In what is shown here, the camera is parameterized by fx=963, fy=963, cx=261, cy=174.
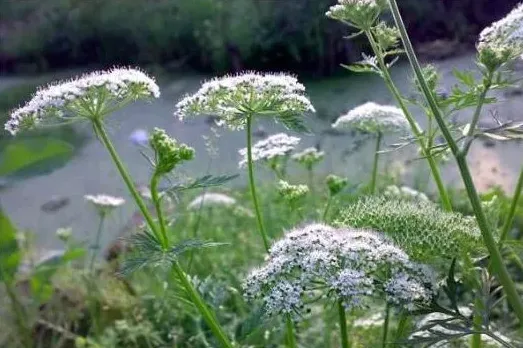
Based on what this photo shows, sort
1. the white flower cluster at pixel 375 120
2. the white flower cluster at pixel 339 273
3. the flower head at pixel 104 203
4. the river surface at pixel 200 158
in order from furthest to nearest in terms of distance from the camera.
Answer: the river surface at pixel 200 158 < the flower head at pixel 104 203 < the white flower cluster at pixel 375 120 < the white flower cluster at pixel 339 273

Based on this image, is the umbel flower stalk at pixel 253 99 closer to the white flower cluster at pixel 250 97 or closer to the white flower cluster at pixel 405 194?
the white flower cluster at pixel 250 97

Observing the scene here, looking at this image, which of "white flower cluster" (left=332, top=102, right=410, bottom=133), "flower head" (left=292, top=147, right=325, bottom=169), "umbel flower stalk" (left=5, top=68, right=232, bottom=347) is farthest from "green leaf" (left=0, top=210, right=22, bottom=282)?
"umbel flower stalk" (left=5, top=68, right=232, bottom=347)

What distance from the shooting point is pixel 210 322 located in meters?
1.15

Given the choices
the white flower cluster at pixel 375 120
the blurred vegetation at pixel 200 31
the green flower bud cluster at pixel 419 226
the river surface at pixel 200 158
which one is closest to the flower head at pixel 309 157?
the white flower cluster at pixel 375 120

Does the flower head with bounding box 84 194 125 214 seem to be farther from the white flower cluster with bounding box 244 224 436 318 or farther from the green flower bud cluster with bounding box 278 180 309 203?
the white flower cluster with bounding box 244 224 436 318

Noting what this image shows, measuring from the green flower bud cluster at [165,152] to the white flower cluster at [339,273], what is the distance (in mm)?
158

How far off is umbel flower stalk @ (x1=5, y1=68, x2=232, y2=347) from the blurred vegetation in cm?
308

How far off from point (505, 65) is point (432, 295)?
28 cm

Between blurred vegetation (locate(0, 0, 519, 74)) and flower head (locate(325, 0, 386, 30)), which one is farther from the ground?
flower head (locate(325, 0, 386, 30))

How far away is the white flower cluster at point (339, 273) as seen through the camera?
1007 millimetres

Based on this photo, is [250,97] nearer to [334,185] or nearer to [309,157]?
[334,185]

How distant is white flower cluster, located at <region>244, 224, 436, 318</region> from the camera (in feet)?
3.30

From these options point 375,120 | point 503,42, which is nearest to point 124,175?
point 503,42

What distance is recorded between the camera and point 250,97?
3.96ft
